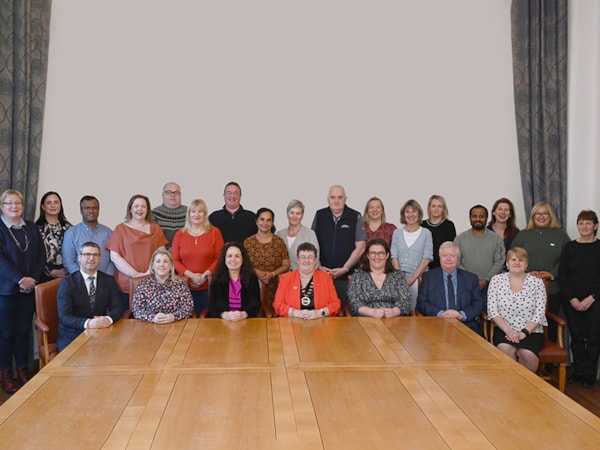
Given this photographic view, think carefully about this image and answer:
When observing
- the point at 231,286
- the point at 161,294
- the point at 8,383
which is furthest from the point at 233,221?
the point at 8,383

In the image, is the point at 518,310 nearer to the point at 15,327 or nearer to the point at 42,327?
the point at 42,327

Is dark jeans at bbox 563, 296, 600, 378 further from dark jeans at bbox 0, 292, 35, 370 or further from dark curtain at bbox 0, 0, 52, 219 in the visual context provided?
dark curtain at bbox 0, 0, 52, 219

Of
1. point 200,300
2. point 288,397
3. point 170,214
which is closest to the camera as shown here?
Result: point 288,397

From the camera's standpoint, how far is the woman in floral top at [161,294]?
3.61m

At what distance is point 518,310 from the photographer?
3977mm

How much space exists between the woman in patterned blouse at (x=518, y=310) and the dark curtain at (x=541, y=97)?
67.3 inches

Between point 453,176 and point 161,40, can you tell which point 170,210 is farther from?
point 453,176

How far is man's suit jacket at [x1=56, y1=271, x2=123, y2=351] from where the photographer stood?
3590 millimetres

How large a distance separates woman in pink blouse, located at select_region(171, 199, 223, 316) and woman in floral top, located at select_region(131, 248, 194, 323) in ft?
2.10

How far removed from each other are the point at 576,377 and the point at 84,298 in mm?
3820

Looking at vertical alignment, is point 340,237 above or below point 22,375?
above

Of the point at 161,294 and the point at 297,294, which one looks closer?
the point at 161,294

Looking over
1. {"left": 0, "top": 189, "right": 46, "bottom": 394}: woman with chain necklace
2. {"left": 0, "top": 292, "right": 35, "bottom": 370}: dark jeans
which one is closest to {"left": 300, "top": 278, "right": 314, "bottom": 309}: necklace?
{"left": 0, "top": 189, "right": 46, "bottom": 394}: woman with chain necklace

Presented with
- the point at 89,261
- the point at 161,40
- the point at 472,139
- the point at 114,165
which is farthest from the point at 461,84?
the point at 89,261
